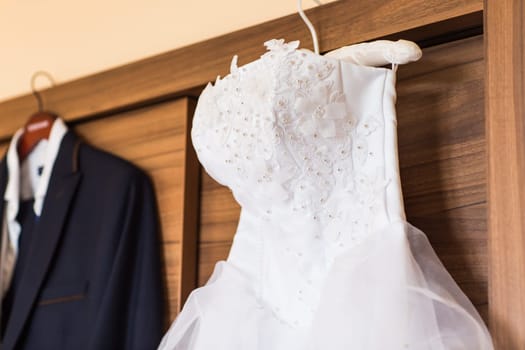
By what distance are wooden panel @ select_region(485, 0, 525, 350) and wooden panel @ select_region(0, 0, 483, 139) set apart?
1.9 inches

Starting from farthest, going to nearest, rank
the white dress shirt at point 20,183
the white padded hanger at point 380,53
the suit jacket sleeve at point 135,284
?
the white dress shirt at point 20,183 → the suit jacket sleeve at point 135,284 → the white padded hanger at point 380,53

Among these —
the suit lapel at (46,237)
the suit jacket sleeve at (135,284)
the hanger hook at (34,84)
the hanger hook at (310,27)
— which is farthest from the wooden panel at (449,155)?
the hanger hook at (34,84)

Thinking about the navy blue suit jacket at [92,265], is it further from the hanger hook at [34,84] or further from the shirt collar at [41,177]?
the hanger hook at [34,84]

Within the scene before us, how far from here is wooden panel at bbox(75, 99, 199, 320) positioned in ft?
3.24

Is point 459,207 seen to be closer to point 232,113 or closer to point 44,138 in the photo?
point 232,113

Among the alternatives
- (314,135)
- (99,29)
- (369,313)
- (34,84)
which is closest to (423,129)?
(314,135)

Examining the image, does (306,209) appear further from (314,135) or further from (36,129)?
(36,129)

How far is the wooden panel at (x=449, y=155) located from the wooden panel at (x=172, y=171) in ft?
1.07

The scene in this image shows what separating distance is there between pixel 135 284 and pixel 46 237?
174 millimetres

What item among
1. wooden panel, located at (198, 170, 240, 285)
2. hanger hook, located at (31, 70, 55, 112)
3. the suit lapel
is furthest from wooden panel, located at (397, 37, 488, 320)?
hanger hook, located at (31, 70, 55, 112)

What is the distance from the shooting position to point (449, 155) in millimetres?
794

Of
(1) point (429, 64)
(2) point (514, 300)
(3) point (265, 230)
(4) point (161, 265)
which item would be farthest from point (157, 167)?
(2) point (514, 300)

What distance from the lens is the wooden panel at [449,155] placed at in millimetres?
762

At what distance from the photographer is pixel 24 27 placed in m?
1.33
